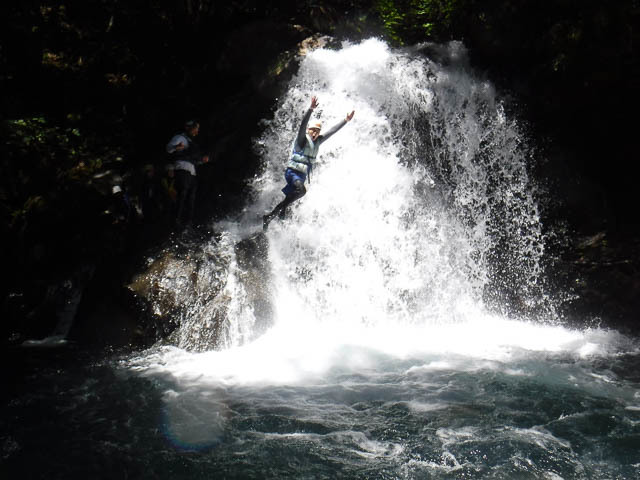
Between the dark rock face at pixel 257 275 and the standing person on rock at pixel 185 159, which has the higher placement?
the standing person on rock at pixel 185 159

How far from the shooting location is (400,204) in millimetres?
10727

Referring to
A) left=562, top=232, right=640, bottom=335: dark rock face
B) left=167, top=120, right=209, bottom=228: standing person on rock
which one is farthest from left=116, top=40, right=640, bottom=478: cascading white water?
left=167, top=120, right=209, bottom=228: standing person on rock

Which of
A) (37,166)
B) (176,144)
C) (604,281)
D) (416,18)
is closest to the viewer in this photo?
(37,166)

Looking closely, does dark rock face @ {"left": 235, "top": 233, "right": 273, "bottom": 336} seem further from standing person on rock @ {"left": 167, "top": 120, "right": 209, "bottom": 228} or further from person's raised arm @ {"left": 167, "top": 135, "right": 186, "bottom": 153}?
person's raised arm @ {"left": 167, "top": 135, "right": 186, "bottom": 153}

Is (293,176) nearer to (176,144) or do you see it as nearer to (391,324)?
(176,144)

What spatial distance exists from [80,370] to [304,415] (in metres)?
3.82

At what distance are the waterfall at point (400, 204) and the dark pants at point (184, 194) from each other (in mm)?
853

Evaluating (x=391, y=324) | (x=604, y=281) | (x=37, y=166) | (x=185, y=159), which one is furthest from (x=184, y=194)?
(x=604, y=281)

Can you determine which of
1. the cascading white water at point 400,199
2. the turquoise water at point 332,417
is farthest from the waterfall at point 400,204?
the turquoise water at point 332,417

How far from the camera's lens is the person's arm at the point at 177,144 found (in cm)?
929

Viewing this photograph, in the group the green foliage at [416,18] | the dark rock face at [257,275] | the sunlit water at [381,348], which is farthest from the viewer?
the green foliage at [416,18]

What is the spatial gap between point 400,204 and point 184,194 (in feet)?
15.8

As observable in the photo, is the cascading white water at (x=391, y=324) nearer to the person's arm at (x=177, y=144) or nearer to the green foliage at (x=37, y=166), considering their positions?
the person's arm at (x=177, y=144)

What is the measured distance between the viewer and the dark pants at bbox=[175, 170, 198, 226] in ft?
31.6
